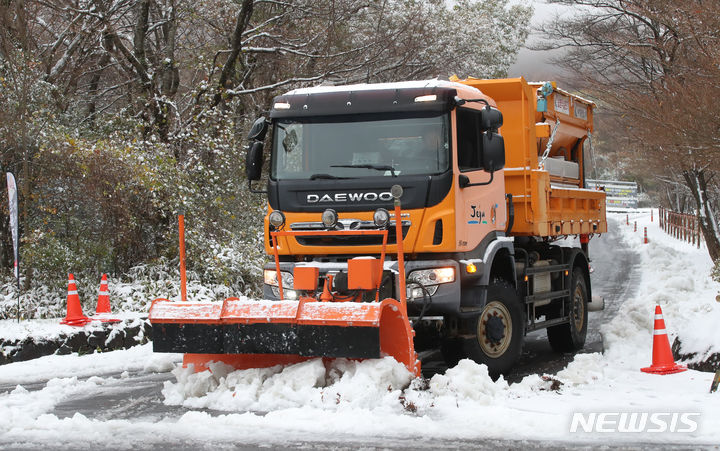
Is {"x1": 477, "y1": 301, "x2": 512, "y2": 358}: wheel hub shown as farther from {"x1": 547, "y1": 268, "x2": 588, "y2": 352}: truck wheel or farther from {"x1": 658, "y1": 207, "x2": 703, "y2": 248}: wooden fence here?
{"x1": 658, "y1": 207, "x2": 703, "y2": 248}: wooden fence

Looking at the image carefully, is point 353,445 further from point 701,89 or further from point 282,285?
point 701,89

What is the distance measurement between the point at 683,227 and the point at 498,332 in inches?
1191

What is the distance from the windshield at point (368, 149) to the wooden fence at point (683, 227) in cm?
2450

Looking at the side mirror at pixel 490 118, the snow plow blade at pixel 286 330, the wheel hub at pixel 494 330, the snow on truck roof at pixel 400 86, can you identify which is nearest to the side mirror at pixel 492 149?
the side mirror at pixel 490 118

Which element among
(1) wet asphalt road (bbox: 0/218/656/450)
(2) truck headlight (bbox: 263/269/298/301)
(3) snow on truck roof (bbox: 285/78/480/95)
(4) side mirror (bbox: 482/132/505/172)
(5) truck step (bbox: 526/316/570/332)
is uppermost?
(3) snow on truck roof (bbox: 285/78/480/95)

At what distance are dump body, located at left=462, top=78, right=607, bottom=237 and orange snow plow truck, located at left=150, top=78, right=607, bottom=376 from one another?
507 millimetres

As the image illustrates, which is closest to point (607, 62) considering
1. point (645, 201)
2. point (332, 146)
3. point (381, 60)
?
point (381, 60)

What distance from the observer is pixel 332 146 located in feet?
27.2

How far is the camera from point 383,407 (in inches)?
260

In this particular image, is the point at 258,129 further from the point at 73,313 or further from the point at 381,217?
the point at 73,313

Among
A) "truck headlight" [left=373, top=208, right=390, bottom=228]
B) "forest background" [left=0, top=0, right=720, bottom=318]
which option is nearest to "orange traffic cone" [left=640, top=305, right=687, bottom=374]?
"truck headlight" [left=373, top=208, right=390, bottom=228]

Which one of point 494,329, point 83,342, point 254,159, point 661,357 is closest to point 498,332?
point 494,329

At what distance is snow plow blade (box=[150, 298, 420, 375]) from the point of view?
22.7 feet

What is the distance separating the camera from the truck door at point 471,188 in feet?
26.5
